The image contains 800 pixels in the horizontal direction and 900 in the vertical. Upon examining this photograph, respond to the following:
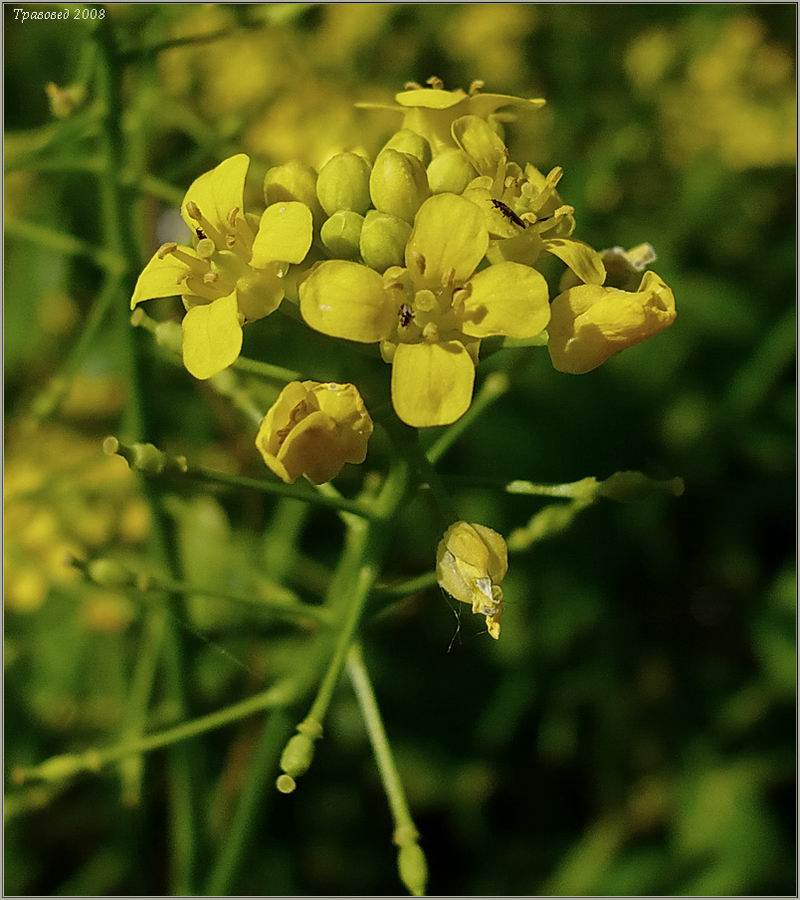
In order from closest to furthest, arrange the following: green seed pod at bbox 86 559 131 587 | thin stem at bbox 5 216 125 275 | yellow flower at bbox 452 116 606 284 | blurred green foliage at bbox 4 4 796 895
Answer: yellow flower at bbox 452 116 606 284 → green seed pod at bbox 86 559 131 587 → thin stem at bbox 5 216 125 275 → blurred green foliage at bbox 4 4 796 895

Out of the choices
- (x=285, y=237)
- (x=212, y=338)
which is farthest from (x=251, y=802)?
(x=285, y=237)

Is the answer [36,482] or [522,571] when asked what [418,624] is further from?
[36,482]

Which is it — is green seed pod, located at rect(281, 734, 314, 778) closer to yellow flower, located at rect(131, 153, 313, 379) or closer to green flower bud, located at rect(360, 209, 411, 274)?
yellow flower, located at rect(131, 153, 313, 379)

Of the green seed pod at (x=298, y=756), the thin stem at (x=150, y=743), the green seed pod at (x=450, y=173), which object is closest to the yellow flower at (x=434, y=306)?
the green seed pod at (x=450, y=173)

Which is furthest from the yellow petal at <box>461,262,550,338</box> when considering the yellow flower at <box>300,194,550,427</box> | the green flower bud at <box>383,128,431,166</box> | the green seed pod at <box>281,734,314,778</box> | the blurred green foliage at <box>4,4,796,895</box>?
the blurred green foliage at <box>4,4,796,895</box>

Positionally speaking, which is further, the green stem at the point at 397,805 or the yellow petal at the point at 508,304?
the green stem at the point at 397,805

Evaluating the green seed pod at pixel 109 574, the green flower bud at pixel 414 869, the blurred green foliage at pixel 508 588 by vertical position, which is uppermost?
the green seed pod at pixel 109 574

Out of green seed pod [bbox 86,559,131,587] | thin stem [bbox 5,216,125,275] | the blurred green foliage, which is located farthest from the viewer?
the blurred green foliage

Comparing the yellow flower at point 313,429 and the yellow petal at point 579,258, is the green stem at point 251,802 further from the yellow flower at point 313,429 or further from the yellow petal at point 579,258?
the yellow petal at point 579,258
